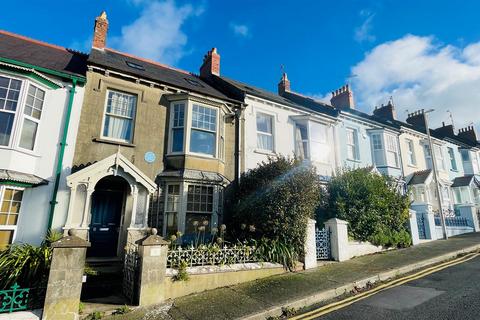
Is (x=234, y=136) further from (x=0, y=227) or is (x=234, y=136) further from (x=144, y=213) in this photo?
(x=0, y=227)

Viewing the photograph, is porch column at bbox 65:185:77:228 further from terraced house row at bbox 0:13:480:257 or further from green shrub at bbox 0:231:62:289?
green shrub at bbox 0:231:62:289

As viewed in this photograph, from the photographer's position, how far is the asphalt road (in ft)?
17.5

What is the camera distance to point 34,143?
8.89 m

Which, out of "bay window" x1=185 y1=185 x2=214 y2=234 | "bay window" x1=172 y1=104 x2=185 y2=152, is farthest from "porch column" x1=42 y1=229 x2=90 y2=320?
"bay window" x1=172 y1=104 x2=185 y2=152

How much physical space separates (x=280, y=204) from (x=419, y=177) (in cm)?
1560

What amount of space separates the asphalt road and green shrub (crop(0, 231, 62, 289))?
243 inches

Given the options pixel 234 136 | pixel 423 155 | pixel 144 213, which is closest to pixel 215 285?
pixel 144 213

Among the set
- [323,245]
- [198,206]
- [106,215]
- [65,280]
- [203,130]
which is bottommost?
[65,280]

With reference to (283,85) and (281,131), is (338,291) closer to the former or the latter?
(281,131)

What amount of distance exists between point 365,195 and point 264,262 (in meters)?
6.30

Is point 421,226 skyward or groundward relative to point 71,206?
groundward

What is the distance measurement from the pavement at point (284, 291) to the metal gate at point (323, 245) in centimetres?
79

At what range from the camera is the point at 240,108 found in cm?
1362

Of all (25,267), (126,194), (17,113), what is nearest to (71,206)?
(126,194)
